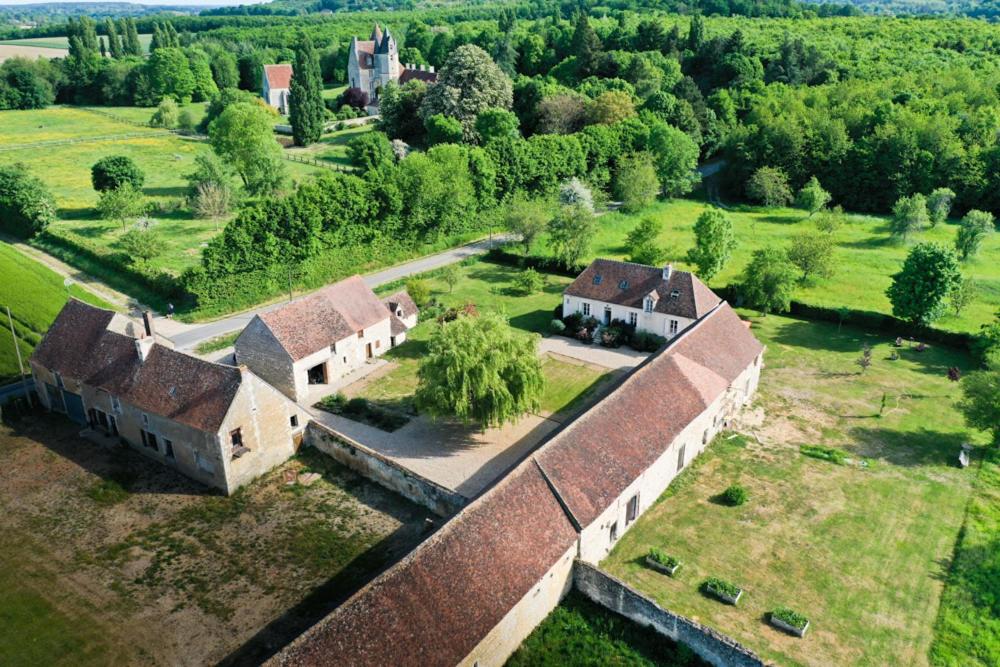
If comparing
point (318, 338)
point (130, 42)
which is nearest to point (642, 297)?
point (318, 338)

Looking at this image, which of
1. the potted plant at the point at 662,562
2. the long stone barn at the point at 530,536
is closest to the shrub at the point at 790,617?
the long stone barn at the point at 530,536

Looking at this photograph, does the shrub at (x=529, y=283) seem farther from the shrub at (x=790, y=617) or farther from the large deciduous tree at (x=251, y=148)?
the shrub at (x=790, y=617)

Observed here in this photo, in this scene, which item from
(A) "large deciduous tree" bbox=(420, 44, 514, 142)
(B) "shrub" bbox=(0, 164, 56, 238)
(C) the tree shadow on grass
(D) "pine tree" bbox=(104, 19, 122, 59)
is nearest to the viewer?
(C) the tree shadow on grass

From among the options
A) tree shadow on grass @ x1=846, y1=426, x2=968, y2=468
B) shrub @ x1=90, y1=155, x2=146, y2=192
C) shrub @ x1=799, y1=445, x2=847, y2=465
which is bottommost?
tree shadow on grass @ x1=846, y1=426, x2=968, y2=468

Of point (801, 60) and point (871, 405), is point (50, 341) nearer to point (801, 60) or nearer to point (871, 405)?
point (871, 405)

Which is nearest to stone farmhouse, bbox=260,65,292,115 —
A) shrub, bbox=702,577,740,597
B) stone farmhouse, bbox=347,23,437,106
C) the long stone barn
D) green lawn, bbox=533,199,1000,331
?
stone farmhouse, bbox=347,23,437,106

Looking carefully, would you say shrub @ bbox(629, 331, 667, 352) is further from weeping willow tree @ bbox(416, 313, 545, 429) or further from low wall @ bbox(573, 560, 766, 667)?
low wall @ bbox(573, 560, 766, 667)

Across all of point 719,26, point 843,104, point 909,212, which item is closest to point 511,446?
point 909,212
